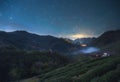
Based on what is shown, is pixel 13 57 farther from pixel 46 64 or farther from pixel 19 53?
pixel 46 64

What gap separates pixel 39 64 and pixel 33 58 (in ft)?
40.2

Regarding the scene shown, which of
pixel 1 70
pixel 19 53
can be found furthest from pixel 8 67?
pixel 19 53

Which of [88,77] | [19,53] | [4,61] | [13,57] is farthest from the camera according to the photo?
[19,53]

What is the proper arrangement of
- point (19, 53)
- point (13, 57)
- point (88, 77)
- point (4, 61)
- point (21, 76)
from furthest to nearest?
1. point (19, 53)
2. point (13, 57)
3. point (4, 61)
4. point (21, 76)
5. point (88, 77)

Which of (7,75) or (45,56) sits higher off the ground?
(45,56)

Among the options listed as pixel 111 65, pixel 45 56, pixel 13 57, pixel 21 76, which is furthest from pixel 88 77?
pixel 45 56

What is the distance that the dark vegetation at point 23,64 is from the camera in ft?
378

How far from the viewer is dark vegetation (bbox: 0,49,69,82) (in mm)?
115363

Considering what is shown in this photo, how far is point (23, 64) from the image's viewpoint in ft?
420

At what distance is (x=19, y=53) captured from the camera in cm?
14400

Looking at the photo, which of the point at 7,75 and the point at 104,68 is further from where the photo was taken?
the point at 7,75

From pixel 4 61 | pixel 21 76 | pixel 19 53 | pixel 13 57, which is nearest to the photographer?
pixel 21 76

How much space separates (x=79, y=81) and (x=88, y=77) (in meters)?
3.23

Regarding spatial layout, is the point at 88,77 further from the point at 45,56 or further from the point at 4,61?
the point at 45,56
